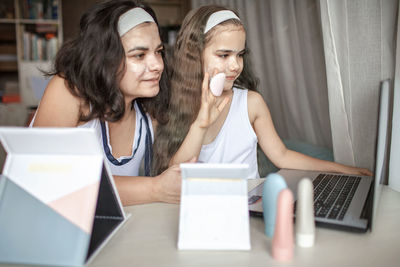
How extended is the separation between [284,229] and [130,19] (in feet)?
2.58

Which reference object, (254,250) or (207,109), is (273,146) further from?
(254,250)

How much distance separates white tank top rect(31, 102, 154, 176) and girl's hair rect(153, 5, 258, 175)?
0.19ft

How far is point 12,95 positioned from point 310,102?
298 centimetres

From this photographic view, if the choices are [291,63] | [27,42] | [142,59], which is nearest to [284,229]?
[142,59]

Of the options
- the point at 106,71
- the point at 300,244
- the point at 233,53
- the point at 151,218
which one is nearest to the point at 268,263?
the point at 300,244

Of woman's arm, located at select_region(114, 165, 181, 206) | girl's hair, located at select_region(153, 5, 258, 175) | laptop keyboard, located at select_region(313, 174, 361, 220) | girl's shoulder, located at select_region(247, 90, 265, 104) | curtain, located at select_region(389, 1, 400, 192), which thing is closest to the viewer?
laptop keyboard, located at select_region(313, 174, 361, 220)

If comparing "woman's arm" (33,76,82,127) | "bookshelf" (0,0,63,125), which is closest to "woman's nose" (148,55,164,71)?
"woman's arm" (33,76,82,127)

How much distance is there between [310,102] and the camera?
69.9 inches

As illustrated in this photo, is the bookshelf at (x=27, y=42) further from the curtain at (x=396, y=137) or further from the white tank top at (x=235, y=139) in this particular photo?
the curtain at (x=396, y=137)

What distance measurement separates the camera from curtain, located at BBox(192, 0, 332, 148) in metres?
1.67

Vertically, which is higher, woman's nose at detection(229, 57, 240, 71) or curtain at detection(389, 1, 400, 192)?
woman's nose at detection(229, 57, 240, 71)

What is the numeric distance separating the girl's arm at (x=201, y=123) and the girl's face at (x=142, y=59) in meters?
0.17

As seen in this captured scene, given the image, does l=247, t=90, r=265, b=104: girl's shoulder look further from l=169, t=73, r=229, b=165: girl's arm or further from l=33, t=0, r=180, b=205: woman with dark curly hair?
l=33, t=0, r=180, b=205: woman with dark curly hair

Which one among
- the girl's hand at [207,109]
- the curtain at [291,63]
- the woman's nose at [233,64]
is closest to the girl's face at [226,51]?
the woman's nose at [233,64]
